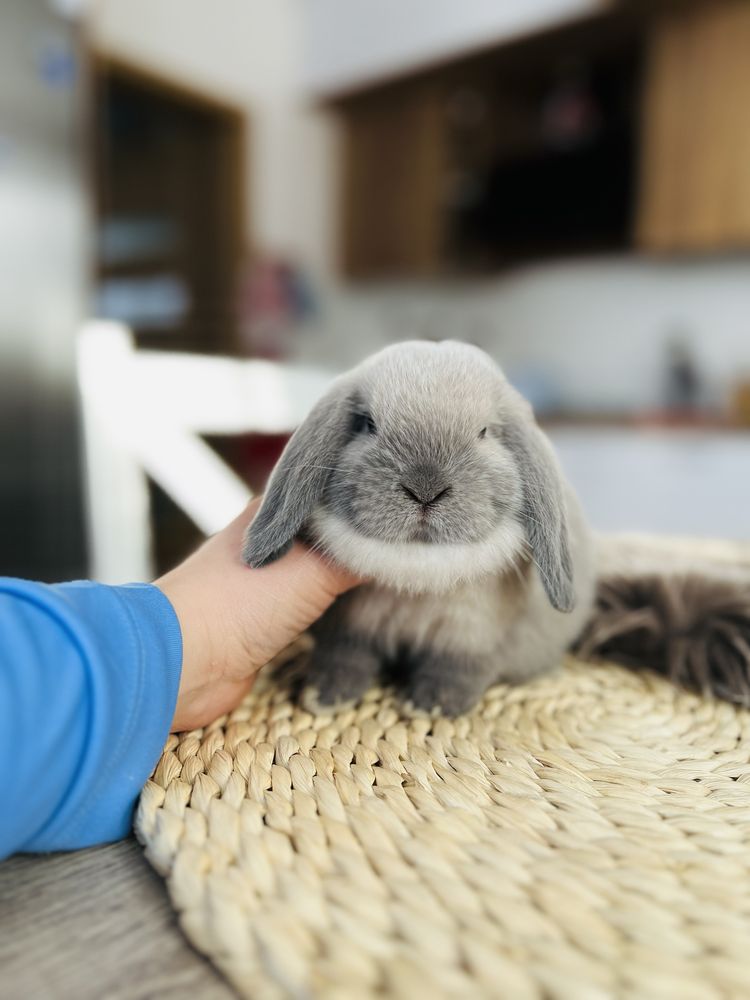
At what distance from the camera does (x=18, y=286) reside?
102 inches

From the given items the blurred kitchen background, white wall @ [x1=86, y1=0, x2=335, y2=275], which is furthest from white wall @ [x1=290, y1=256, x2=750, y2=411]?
white wall @ [x1=86, y1=0, x2=335, y2=275]

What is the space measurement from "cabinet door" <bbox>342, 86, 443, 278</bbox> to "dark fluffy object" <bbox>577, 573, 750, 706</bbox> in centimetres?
283

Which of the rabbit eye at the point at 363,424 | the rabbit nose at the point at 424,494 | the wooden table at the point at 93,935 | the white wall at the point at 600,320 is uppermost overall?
the white wall at the point at 600,320

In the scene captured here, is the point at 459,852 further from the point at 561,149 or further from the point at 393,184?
the point at 393,184

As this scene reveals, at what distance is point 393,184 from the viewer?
361cm

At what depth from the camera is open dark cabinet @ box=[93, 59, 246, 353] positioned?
3732 millimetres

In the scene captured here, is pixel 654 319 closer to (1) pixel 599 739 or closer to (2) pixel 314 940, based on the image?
(1) pixel 599 739

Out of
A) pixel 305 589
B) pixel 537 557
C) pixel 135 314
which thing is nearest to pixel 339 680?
pixel 305 589

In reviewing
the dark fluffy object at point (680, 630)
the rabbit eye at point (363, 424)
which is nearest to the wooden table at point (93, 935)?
the rabbit eye at point (363, 424)

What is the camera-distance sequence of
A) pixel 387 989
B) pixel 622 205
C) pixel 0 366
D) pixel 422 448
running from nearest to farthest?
pixel 387 989, pixel 422 448, pixel 0 366, pixel 622 205

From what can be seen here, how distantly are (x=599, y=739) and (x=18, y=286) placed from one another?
254cm

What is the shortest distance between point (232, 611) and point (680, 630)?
53 cm

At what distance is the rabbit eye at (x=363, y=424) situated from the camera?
684mm

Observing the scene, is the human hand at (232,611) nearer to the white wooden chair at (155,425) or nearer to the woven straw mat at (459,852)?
the woven straw mat at (459,852)
